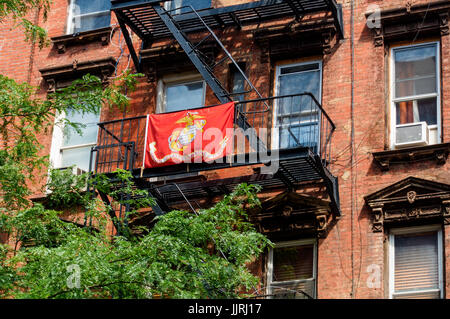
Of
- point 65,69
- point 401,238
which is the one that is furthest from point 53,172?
point 401,238

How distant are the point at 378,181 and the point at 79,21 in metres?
7.98

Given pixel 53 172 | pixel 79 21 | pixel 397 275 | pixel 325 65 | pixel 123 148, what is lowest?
pixel 397 275

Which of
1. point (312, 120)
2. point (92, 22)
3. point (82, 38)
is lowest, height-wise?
point (312, 120)

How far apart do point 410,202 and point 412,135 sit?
1331 millimetres

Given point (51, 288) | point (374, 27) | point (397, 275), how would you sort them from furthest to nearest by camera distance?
point (374, 27) < point (397, 275) < point (51, 288)

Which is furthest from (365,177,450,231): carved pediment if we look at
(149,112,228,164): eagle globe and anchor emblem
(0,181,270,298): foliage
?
(149,112,228,164): eagle globe and anchor emblem

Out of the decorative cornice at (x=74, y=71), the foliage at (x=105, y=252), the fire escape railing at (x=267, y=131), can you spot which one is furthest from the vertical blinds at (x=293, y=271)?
the decorative cornice at (x=74, y=71)

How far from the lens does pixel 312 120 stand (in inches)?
721

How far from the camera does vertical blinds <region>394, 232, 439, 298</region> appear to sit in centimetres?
1620

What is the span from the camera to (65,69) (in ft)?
68.1

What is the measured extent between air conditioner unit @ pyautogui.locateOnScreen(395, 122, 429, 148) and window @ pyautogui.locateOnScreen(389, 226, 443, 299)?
1512 mm

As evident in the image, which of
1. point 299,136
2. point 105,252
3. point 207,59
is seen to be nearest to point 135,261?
point 105,252

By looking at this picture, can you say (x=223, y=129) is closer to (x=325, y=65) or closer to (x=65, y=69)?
(x=325, y=65)

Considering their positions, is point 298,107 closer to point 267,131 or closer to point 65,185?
point 267,131
